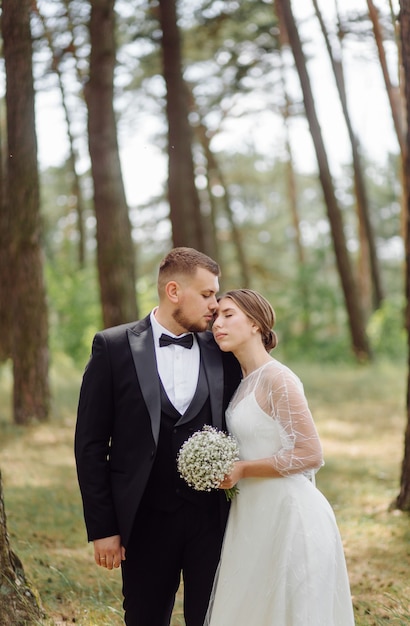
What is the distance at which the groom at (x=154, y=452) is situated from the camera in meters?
3.79

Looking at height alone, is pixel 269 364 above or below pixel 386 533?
above

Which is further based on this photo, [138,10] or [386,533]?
[138,10]

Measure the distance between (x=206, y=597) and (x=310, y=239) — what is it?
42.5 metres

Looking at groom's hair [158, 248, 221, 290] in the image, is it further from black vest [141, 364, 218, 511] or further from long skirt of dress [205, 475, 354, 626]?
long skirt of dress [205, 475, 354, 626]

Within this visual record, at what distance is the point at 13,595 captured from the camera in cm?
423

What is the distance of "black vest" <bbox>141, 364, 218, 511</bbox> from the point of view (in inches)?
150

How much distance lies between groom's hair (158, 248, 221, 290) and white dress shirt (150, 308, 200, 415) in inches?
11.5

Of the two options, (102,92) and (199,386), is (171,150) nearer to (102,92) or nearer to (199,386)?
(102,92)

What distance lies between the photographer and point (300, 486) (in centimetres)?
389

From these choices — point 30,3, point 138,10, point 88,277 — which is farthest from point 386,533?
point 88,277

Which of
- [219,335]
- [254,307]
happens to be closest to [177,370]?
[219,335]

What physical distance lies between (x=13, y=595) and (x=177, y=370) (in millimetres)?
1565

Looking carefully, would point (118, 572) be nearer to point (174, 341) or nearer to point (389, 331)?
point (174, 341)

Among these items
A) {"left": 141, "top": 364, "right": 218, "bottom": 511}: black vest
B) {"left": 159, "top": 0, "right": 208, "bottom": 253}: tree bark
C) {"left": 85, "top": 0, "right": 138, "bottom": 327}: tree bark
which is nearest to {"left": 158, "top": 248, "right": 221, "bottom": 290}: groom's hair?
{"left": 141, "top": 364, "right": 218, "bottom": 511}: black vest
